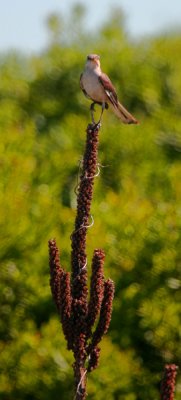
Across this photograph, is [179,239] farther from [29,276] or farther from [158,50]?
[158,50]

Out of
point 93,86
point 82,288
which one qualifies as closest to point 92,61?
point 93,86

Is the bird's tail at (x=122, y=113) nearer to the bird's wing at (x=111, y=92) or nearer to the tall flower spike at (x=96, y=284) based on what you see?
the bird's wing at (x=111, y=92)

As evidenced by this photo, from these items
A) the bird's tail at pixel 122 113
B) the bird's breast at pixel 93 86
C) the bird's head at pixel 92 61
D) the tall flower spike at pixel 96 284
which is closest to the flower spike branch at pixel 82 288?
the tall flower spike at pixel 96 284

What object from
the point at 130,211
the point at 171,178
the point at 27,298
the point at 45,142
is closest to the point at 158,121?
the point at 45,142

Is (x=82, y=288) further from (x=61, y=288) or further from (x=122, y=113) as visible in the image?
(x=122, y=113)

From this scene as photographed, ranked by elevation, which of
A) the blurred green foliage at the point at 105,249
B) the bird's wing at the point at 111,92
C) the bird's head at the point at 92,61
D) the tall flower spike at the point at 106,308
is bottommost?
the tall flower spike at the point at 106,308

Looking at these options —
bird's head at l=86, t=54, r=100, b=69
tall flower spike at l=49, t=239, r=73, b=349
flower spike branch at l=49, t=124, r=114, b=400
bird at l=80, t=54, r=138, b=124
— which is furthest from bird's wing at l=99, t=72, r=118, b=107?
tall flower spike at l=49, t=239, r=73, b=349
